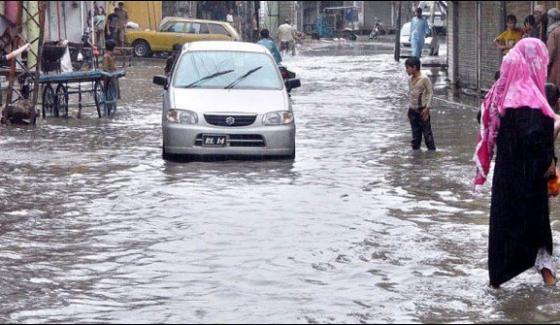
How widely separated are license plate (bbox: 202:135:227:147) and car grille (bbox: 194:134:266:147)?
0.18 feet

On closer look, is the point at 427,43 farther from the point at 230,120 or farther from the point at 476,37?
the point at 230,120

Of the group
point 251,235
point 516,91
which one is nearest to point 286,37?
point 251,235

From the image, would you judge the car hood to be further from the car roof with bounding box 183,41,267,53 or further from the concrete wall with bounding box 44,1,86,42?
the concrete wall with bounding box 44,1,86,42

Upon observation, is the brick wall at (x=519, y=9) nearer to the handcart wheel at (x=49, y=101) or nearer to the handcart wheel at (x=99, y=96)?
the handcart wheel at (x=99, y=96)

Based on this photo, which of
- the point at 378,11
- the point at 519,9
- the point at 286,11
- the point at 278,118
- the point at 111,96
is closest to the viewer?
the point at 278,118

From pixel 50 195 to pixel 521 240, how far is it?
22.0ft

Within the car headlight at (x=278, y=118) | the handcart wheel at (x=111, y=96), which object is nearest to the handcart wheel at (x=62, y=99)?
the handcart wheel at (x=111, y=96)

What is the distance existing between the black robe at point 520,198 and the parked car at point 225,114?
7.89 meters

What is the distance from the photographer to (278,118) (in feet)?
56.2

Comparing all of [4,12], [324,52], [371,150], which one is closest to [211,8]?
[324,52]

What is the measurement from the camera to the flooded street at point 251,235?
8.83 m

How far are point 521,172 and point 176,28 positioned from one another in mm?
39018

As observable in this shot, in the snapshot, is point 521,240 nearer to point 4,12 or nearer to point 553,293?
point 553,293

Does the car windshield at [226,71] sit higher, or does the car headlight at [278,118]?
the car windshield at [226,71]
